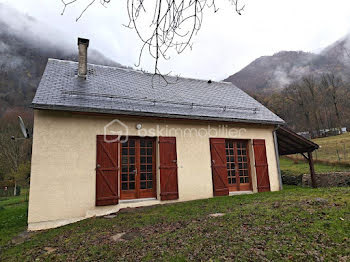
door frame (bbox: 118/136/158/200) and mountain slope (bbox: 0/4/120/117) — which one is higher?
mountain slope (bbox: 0/4/120/117)

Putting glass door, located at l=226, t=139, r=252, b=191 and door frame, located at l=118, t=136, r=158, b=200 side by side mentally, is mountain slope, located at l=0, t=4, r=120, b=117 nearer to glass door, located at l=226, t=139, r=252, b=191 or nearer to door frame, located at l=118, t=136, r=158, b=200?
door frame, located at l=118, t=136, r=158, b=200

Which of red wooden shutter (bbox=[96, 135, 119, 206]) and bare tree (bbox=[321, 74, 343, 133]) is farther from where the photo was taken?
bare tree (bbox=[321, 74, 343, 133])

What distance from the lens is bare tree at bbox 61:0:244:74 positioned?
5.51ft

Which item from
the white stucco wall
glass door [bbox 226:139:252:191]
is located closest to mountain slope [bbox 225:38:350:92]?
glass door [bbox 226:139:252:191]

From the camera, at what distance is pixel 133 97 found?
22.9 feet

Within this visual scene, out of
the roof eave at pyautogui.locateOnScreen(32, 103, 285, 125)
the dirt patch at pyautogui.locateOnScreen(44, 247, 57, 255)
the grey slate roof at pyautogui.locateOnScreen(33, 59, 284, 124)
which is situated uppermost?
the grey slate roof at pyautogui.locateOnScreen(33, 59, 284, 124)

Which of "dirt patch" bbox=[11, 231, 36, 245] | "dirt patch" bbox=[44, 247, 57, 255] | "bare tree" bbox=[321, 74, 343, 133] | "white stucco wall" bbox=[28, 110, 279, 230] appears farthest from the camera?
"bare tree" bbox=[321, 74, 343, 133]

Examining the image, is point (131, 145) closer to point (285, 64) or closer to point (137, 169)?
point (137, 169)

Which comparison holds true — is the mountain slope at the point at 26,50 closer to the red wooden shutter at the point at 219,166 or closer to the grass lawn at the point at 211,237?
the red wooden shutter at the point at 219,166

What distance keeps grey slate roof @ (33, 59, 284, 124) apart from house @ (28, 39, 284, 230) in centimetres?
3

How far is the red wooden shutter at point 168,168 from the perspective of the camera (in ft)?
20.3

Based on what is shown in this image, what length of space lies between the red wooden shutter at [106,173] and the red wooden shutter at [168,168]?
4.14 feet

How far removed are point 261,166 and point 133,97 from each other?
486 centimetres

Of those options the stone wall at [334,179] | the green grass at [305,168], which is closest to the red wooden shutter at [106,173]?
the stone wall at [334,179]
